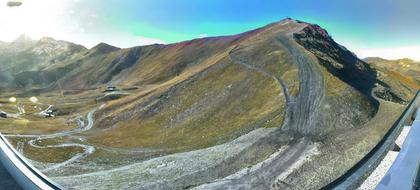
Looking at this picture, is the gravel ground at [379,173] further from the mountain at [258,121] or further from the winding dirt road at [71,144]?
the winding dirt road at [71,144]

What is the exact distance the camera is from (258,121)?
85688 mm

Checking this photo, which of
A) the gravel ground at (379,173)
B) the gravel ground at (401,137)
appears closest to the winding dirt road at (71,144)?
the gravel ground at (379,173)

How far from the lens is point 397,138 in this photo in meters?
47.0

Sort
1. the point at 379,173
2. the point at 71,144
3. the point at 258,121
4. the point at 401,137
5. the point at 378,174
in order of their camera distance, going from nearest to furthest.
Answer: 1. the point at 378,174
2. the point at 379,173
3. the point at 401,137
4. the point at 258,121
5. the point at 71,144

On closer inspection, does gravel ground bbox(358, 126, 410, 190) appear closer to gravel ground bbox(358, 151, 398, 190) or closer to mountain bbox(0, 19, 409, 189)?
gravel ground bbox(358, 151, 398, 190)

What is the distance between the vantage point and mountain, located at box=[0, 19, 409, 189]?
179ft

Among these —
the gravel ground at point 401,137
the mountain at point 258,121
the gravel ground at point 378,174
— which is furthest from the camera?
the mountain at point 258,121

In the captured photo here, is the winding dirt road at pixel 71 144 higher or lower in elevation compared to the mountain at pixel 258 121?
lower

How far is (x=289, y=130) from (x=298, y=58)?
5690 centimetres

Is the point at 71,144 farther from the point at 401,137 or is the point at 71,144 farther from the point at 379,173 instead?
the point at 379,173

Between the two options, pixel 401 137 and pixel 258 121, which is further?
pixel 258 121

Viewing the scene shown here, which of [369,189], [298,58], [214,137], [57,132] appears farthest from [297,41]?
[369,189]

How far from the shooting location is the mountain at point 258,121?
54.4 meters

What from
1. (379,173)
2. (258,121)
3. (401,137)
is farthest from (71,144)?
(379,173)
